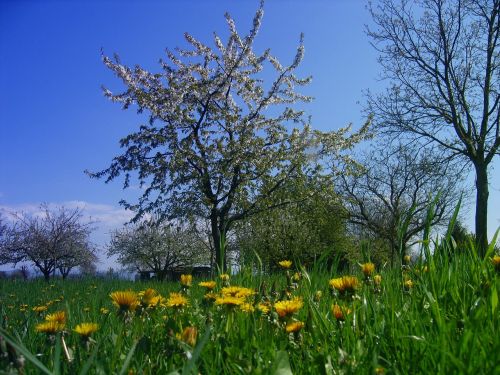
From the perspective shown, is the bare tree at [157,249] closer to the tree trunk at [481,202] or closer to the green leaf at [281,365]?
the tree trunk at [481,202]

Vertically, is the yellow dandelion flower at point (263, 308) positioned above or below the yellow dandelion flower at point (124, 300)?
below

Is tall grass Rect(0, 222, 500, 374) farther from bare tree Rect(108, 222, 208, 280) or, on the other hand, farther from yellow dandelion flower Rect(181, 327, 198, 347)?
bare tree Rect(108, 222, 208, 280)

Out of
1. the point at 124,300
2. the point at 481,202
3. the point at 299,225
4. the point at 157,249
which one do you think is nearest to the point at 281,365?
the point at 124,300

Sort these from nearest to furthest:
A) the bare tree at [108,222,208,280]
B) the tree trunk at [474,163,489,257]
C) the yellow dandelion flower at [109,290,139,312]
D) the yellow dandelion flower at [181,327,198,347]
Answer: the yellow dandelion flower at [181,327,198,347] < the yellow dandelion flower at [109,290,139,312] < the tree trunk at [474,163,489,257] < the bare tree at [108,222,208,280]

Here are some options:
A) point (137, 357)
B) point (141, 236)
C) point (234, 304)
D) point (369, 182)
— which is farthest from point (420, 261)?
point (141, 236)

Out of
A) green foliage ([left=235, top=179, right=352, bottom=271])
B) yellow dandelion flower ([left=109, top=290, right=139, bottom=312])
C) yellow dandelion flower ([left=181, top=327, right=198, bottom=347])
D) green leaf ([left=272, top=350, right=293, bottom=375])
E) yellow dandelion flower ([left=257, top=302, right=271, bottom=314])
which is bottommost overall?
green leaf ([left=272, top=350, right=293, bottom=375])

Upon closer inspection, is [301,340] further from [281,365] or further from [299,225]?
[299,225]

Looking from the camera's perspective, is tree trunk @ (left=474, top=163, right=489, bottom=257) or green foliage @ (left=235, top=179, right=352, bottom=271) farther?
tree trunk @ (left=474, top=163, right=489, bottom=257)

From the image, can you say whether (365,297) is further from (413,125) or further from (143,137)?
(413,125)

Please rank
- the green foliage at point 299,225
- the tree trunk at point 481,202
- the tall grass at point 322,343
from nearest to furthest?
the tall grass at point 322,343, the green foliage at point 299,225, the tree trunk at point 481,202

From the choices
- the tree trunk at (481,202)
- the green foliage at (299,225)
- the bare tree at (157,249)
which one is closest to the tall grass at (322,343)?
the green foliage at (299,225)

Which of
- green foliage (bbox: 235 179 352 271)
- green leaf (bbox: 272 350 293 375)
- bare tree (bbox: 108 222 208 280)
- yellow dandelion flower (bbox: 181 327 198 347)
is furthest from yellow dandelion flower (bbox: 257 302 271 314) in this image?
bare tree (bbox: 108 222 208 280)

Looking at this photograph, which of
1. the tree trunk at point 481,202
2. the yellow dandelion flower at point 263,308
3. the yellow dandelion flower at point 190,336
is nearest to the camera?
the yellow dandelion flower at point 190,336

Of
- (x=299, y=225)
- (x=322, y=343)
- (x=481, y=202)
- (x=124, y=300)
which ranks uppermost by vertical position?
(x=299, y=225)
